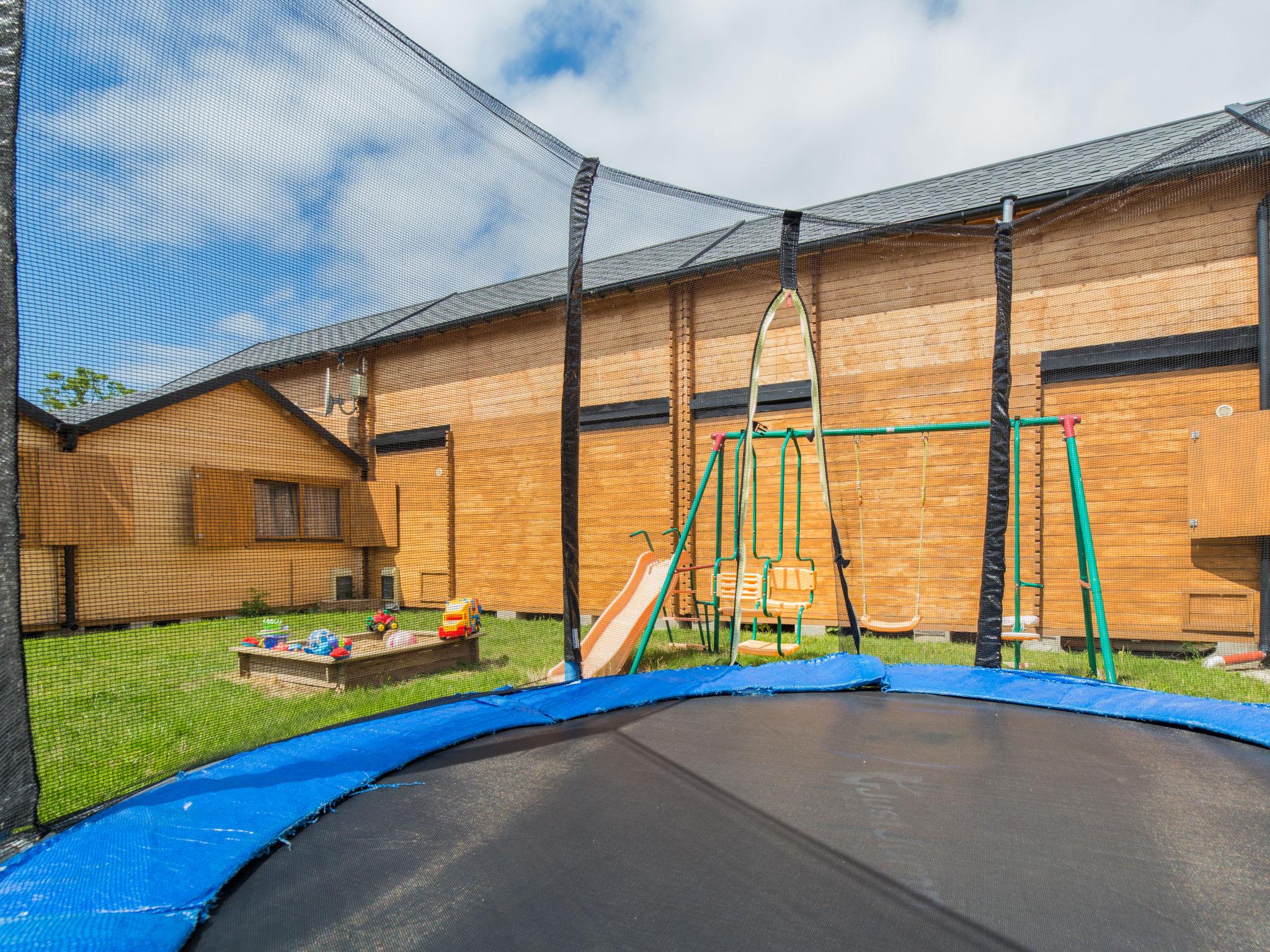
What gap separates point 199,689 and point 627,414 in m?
3.57

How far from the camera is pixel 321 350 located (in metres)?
2.96

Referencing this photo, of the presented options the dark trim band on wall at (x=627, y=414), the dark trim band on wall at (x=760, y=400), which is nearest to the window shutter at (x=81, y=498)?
the dark trim band on wall at (x=627, y=414)

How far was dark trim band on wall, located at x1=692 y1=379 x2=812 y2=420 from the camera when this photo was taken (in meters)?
5.21

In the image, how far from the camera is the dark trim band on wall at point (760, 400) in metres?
5.21

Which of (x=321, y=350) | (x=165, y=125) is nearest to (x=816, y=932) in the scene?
(x=165, y=125)

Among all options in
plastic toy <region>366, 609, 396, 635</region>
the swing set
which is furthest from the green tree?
plastic toy <region>366, 609, 396, 635</region>

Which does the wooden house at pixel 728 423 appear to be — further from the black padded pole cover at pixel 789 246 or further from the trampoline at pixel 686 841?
the trampoline at pixel 686 841

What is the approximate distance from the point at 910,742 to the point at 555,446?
4.52 m

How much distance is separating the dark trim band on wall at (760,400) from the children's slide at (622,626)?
A: 1729 mm

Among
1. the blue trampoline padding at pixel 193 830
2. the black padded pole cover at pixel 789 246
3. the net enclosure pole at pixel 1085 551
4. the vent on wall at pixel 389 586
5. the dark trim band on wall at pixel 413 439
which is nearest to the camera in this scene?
the blue trampoline padding at pixel 193 830

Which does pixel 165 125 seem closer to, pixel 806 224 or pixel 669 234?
pixel 669 234

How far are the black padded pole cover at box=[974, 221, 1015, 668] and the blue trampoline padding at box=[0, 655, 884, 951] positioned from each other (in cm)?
173

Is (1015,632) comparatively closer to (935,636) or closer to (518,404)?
(935,636)

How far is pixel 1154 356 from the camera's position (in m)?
4.15
